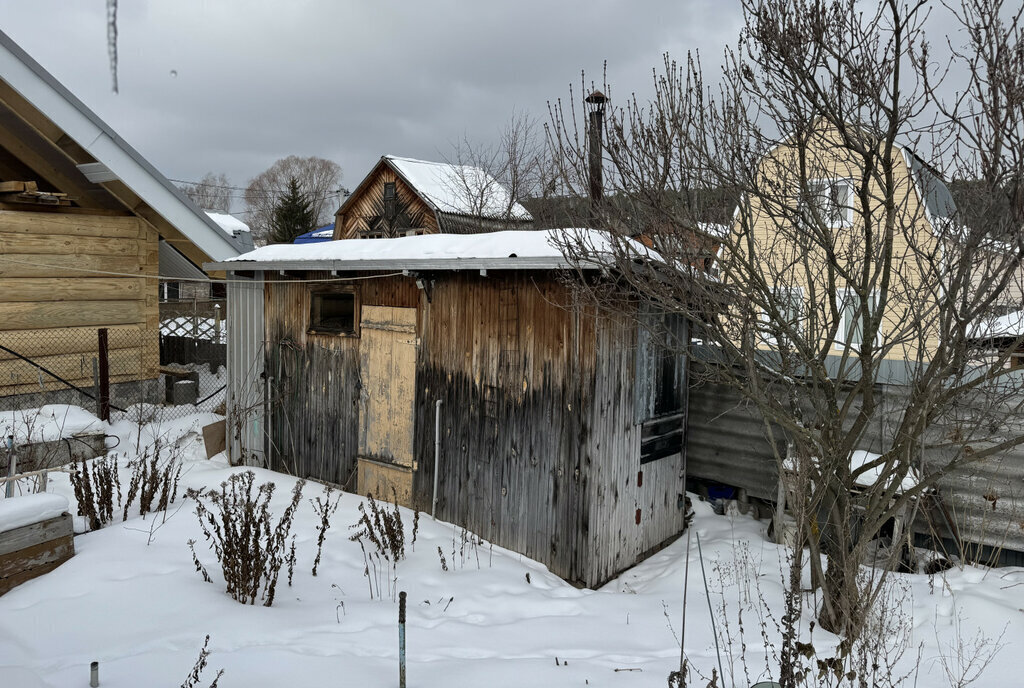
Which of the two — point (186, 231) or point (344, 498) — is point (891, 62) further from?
point (186, 231)

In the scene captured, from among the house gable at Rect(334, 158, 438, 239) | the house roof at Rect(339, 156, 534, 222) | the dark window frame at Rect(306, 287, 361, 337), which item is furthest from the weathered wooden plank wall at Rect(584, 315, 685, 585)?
the house gable at Rect(334, 158, 438, 239)

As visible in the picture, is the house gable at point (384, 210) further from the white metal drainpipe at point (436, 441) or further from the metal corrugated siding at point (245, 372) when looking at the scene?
the white metal drainpipe at point (436, 441)

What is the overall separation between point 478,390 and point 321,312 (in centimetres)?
253

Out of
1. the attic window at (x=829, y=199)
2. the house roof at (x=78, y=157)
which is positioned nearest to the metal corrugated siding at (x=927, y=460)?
the attic window at (x=829, y=199)

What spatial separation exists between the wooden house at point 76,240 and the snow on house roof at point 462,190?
10816 mm

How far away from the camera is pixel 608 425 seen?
21.0ft

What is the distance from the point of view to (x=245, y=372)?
904 centimetres

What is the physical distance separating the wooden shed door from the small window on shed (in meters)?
0.28

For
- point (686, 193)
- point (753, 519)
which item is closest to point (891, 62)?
point (686, 193)

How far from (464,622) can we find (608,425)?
2172mm

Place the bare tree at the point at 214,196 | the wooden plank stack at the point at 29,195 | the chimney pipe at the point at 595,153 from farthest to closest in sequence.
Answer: the bare tree at the point at 214,196 → the wooden plank stack at the point at 29,195 → the chimney pipe at the point at 595,153

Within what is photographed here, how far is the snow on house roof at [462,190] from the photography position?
21469mm

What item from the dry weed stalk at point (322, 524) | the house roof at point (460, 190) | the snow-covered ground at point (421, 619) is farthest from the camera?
the house roof at point (460, 190)

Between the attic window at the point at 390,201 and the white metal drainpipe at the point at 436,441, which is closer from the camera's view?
the white metal drainpipe at the point at 436,441
